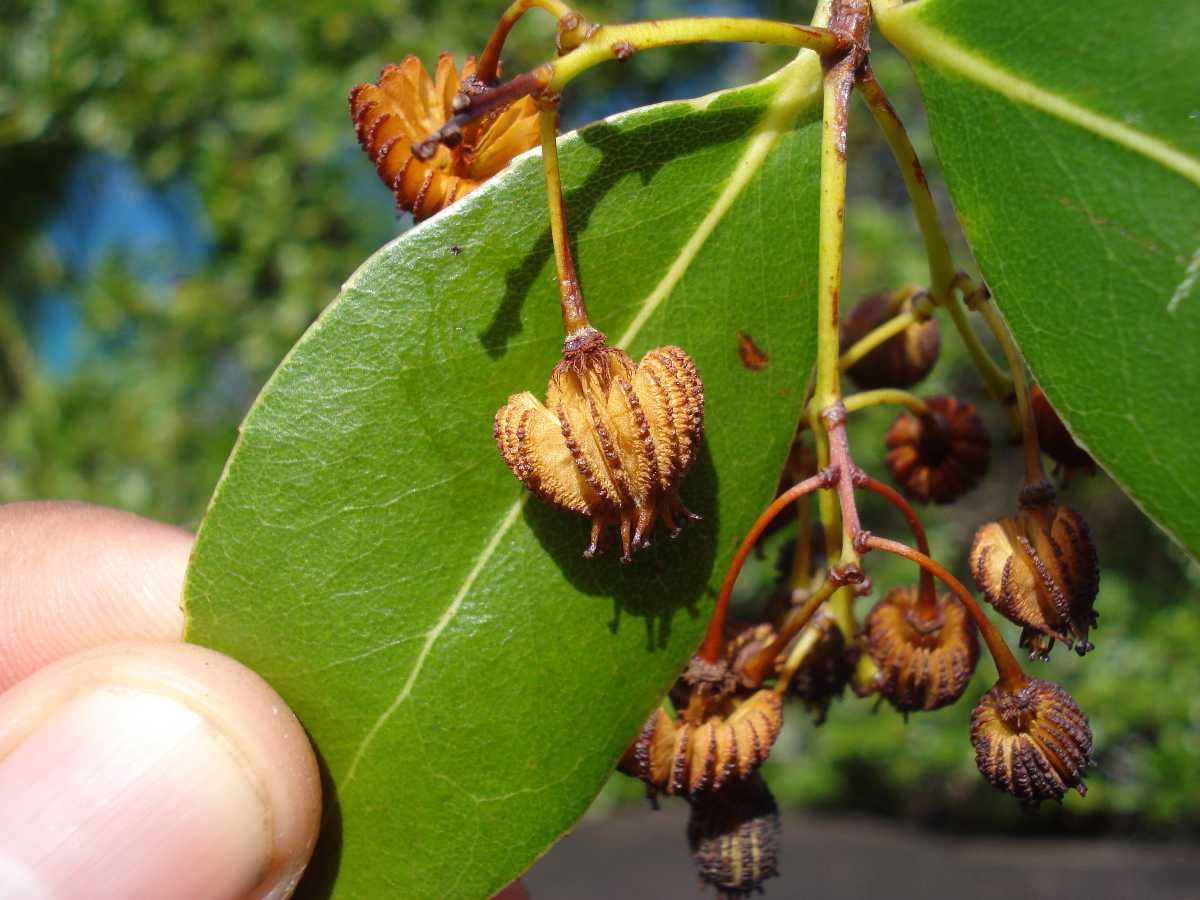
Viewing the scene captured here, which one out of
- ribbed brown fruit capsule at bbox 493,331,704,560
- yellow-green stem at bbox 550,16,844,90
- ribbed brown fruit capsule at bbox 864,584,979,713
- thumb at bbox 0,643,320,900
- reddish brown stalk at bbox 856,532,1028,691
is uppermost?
yellow-green stem at bbox 550,16,844,90

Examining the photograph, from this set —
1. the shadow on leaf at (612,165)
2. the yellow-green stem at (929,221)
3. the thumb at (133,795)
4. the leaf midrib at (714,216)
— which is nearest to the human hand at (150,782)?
the thumb at (133,795)

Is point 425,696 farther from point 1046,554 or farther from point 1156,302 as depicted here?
point 1156,302

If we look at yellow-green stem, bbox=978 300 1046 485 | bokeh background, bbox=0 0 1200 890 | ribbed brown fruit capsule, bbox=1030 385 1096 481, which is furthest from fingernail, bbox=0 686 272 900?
bokeh background, bbox=0 0 1200 890

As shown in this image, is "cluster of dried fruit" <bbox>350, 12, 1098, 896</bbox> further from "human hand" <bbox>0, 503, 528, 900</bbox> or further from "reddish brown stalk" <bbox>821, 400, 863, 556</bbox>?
"human hand" <bbox>0, 503, 528, 900</bbox>

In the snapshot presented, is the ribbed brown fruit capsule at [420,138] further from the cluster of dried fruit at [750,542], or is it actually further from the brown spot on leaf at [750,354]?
the brown spot on leaf at [750,354]

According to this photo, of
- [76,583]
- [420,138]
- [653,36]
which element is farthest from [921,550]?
[76,583]

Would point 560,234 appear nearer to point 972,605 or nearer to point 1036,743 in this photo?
point 972,605

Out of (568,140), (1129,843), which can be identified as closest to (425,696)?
(568,140)
